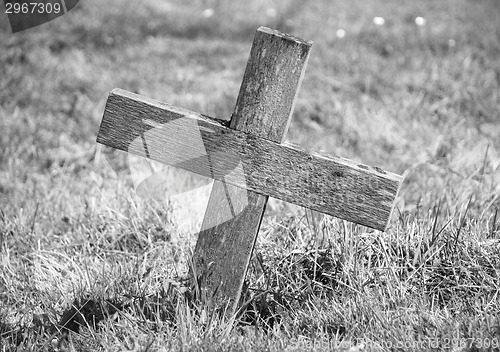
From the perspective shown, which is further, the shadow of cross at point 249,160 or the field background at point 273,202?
the field background at point 273,202

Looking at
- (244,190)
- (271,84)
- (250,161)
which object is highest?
(271,84)

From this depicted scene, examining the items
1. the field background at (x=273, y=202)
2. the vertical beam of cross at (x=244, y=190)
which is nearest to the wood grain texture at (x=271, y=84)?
the vertical beam of cross at (x=244, y=190)

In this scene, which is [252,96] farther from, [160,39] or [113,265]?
[160,39]

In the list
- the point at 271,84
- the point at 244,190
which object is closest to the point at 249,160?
the point at 244,190

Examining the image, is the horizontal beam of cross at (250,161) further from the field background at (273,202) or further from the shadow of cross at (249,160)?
the field background at (273,202)

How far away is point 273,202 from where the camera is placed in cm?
322

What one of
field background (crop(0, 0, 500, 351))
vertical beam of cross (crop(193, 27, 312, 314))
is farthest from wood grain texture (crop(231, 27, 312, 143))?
field background (crop(0, 0, 500, 351))

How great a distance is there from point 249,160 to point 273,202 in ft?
3.63

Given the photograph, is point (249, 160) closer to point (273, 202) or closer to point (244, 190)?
point (244, 190)

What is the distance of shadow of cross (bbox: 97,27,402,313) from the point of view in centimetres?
206

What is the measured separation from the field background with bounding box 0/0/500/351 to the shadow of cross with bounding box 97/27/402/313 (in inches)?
9.4

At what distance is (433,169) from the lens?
11.8 feet

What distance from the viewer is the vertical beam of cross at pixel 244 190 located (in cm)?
204

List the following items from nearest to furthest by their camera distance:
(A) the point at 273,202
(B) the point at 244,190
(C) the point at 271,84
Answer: (C) the point at 271,84
(B) the point at 244,190
(A) the point at 273,202
